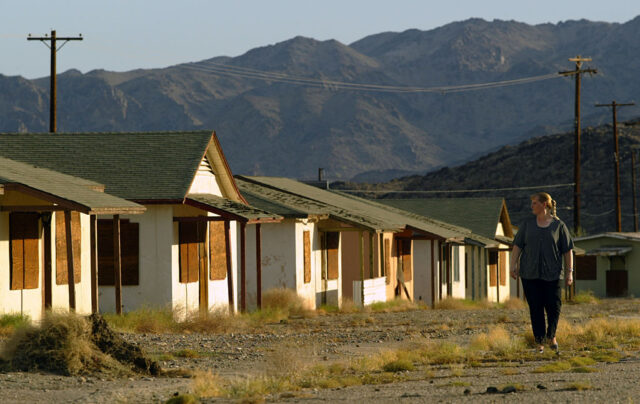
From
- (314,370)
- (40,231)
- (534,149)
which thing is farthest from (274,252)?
(534,149)

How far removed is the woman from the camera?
13.9 meters

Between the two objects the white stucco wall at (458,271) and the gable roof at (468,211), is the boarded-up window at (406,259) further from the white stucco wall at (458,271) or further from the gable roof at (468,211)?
the gable roof at (468,211)

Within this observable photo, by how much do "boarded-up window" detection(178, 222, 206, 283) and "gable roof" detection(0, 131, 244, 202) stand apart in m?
1.17

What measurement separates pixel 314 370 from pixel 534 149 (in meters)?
110

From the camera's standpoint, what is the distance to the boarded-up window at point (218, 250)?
86.2 feet

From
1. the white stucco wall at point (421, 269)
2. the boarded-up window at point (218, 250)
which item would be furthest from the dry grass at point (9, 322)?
the white stucco wall at point (421, 269)

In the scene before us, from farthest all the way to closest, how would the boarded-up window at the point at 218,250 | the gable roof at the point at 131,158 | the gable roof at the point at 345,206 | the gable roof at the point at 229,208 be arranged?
the gable roof at the point at 345,206, the boarded-up window at the point at 218,250, the gable roof at the point at 131,158, the gable roof at the point at 229,208

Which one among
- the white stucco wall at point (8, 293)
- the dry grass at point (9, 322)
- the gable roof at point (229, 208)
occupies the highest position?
the gable roof at point (229, 208)

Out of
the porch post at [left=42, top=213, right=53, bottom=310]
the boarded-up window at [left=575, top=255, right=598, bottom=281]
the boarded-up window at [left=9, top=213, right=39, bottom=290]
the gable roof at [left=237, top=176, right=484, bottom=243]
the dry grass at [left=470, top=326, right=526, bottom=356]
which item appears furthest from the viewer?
the boarded-up window at [left=575, top=255, right=598, bottom=281]

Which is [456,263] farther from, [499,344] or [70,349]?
[70,349]

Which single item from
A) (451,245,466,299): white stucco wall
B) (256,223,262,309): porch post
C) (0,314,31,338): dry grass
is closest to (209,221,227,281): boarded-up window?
(256,223,262,309): porch post

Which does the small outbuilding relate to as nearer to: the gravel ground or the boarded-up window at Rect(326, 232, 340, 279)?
the boarded-up window at Rect(326, 232, 340, 279)

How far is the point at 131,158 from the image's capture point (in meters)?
25.6

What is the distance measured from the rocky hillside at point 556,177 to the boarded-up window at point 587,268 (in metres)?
39.8
